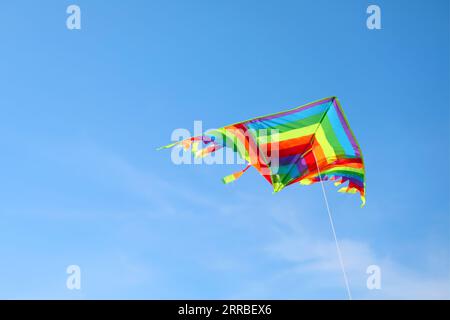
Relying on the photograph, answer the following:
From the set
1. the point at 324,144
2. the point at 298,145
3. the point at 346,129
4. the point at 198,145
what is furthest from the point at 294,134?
the point at 198,145

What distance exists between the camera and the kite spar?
7820 mm

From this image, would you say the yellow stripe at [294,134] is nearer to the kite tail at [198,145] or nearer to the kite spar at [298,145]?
the kite spar at [298,145]

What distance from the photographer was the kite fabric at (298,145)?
A: 7.82m

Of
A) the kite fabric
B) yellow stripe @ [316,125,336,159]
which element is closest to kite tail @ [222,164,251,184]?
the kite fabric

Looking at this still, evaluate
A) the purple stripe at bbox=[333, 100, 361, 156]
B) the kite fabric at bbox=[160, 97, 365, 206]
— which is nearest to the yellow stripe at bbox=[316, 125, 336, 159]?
the kite fabric at bbox=[160, 97, 365, 206]

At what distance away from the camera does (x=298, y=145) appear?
8523 mm

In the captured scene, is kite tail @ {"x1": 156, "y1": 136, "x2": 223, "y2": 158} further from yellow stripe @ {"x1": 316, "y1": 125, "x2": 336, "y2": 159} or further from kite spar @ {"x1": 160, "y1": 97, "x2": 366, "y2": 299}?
yellow stripe @ {"x1": 316, "y1": 125, "x2": 336, "y2": 159}

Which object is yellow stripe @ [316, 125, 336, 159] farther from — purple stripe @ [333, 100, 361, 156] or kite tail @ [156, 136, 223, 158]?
kite tail @ [156, 136, 223, 158]

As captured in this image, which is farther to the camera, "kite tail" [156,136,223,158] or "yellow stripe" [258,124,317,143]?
"yellow stripe" [258,124,317,143]

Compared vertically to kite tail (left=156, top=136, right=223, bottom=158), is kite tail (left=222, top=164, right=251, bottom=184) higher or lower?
lower

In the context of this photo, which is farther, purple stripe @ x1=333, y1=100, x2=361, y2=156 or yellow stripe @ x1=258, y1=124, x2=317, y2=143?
yellow stripe @ x1=258, y1=124, x2=317, y2=143
